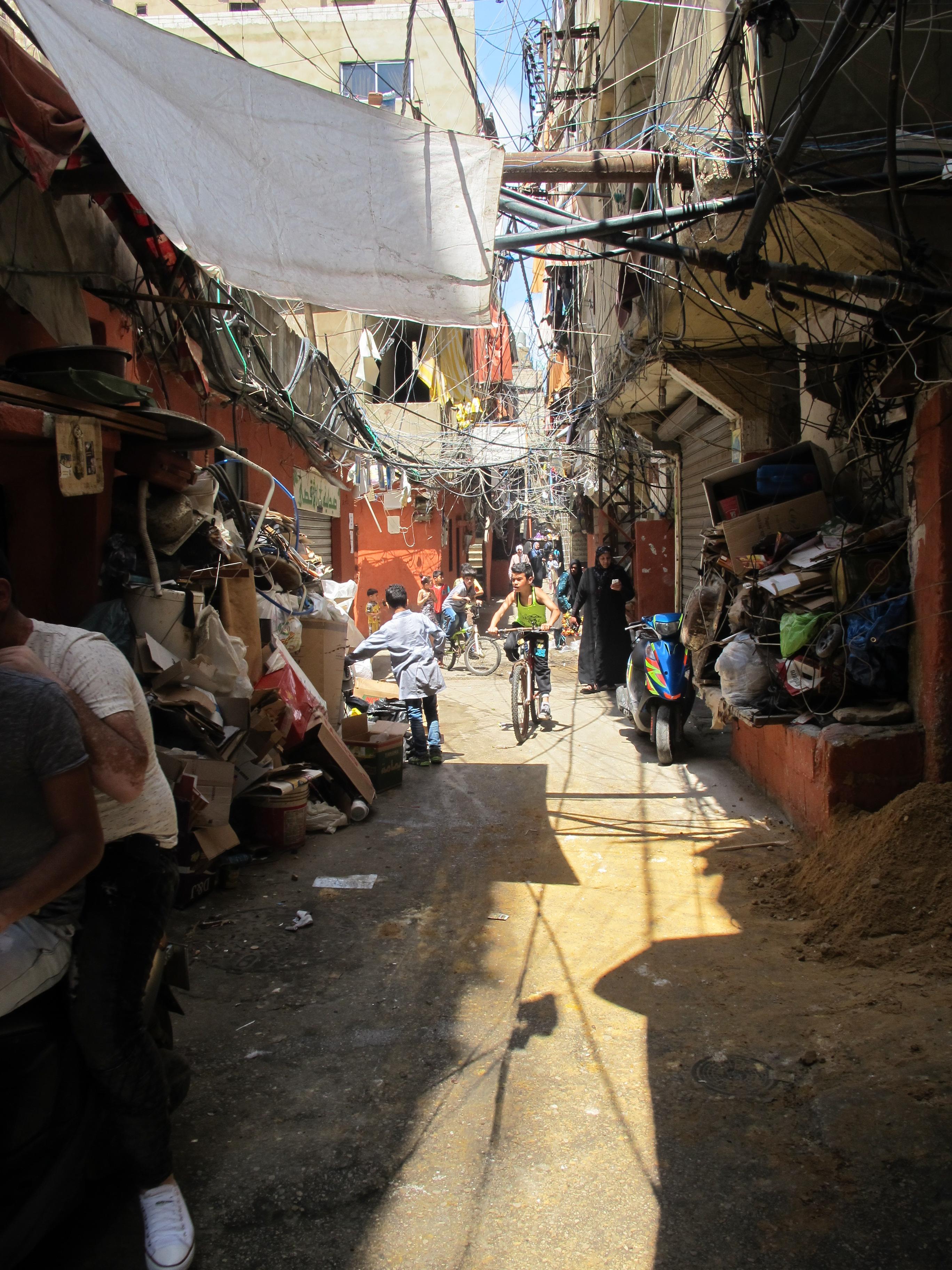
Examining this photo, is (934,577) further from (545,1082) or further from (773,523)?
(545,1082)

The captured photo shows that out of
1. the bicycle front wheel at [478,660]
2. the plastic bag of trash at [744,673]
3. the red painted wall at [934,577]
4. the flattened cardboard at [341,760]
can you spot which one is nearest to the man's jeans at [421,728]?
the flattened cardboard at [341,760]

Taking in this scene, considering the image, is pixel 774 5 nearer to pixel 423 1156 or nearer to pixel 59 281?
pixel 59 281

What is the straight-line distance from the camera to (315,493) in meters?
11.2

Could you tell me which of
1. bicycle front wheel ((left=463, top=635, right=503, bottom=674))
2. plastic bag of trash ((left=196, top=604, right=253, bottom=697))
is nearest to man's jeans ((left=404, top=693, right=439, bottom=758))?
plastic bag of trash ((left=196, top=604, right=253, bottom=697))

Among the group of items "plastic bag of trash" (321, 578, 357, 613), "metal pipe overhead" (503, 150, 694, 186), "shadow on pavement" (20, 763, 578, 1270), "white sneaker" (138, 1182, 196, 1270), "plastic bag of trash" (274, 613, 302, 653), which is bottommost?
"shadow on pavement" (20, 763, 578, 1270)

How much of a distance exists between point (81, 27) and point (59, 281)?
1445 mm

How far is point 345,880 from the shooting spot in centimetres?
546

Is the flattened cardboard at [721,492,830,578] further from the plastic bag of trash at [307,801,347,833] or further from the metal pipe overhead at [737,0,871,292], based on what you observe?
the plastic bag of trash at [307,801,347,833]

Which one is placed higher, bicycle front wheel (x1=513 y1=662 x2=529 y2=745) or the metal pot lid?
the metal pot lid

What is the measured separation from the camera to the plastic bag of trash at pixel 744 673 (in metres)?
6.06

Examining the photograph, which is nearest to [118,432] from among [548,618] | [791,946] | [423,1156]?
[423,1156]

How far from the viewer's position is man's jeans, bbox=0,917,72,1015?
2.09 metres

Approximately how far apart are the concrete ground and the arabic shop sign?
5623mm

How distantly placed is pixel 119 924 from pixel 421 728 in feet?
21.2
